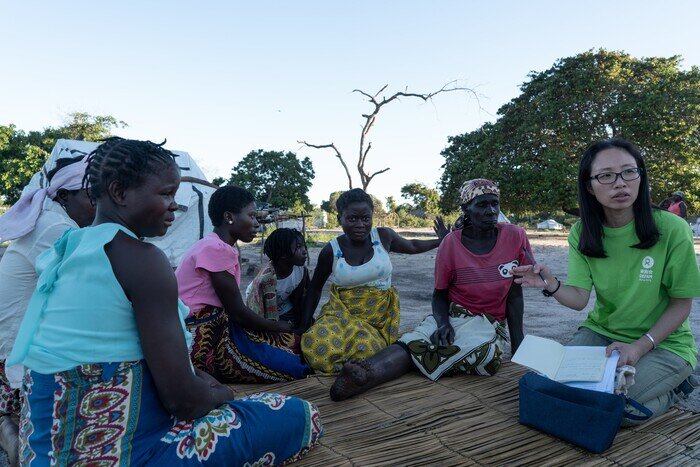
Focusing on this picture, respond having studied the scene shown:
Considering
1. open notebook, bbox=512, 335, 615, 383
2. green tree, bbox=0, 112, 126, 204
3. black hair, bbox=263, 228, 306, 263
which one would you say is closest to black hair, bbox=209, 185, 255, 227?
black hair, bbox=263, 228, 306, 263

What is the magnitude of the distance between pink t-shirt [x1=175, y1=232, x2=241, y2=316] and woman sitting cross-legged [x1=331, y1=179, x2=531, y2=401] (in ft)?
3.24

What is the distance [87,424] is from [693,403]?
3.44 meters

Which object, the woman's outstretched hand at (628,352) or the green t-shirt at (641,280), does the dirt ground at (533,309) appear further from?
the woman's outstretched hand at (628,352)

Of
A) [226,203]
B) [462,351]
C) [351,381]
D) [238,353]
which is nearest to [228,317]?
[238,353]

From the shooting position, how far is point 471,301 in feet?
10.4

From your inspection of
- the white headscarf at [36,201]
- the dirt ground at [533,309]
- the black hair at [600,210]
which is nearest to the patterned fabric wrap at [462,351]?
the black hair at [600,210]

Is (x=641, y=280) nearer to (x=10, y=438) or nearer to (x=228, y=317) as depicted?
(x=228, y=317)

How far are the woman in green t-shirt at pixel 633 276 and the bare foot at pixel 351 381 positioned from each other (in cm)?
100

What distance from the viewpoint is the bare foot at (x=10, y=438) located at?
2133 millimetres

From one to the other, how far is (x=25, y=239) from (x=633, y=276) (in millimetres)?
2979

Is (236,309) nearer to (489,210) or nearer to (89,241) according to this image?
(89,241)

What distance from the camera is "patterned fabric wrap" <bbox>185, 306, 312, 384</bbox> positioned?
107 inches

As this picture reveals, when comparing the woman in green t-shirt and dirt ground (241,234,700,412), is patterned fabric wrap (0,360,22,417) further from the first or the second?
dirt ground (241,234,700,412)

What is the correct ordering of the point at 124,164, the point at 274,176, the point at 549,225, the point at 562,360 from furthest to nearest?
1. the point at 549,225
2. the point at 274,176
3. the point at 562,360
4. the point at 124,164
